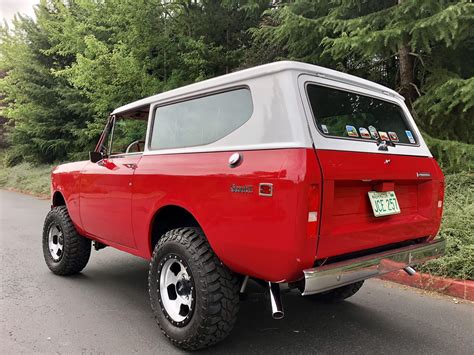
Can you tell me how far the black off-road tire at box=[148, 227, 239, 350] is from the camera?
9.62ft

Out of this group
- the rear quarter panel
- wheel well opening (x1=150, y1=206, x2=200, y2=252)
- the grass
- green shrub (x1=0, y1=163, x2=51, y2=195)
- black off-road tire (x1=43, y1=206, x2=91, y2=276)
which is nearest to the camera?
the rear quarter panel

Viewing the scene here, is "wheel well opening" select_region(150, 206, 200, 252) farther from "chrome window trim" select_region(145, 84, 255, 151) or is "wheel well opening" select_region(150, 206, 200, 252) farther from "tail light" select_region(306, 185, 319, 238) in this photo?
"tail light" select_region(306, 185, 319, 238)

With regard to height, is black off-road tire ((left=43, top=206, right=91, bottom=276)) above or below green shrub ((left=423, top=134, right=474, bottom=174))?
below

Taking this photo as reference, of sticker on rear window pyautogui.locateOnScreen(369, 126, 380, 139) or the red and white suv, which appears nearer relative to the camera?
the red and white suv

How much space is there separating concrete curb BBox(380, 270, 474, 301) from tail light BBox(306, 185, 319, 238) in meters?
2.74

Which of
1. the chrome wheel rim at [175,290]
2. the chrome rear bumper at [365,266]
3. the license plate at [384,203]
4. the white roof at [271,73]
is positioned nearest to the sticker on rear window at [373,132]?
the white roof at [271,73]

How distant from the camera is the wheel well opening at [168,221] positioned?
11.4 ft

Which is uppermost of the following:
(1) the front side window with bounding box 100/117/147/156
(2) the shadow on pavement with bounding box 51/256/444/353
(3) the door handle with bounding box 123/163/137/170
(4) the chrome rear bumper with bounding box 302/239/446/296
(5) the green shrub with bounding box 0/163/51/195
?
(1) the front side window with bounding box 100/117/147/156

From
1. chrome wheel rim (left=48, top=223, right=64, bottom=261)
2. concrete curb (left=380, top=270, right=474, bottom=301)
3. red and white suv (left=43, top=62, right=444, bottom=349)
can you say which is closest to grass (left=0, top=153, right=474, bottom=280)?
concrete curb (left=380, top=270, right=474, bottom=301)

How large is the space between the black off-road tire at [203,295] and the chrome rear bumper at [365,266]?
682mm

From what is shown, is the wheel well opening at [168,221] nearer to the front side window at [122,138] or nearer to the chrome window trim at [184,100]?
the chrome window trim at [184,100]

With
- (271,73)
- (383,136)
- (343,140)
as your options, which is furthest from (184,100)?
(383,136)

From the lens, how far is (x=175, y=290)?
10.9 feet

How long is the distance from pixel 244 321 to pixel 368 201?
161 cm
